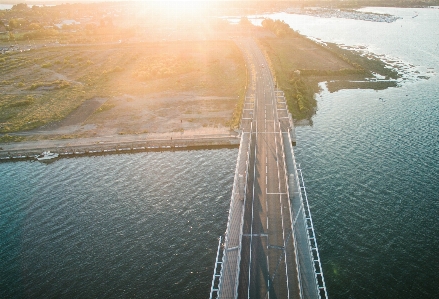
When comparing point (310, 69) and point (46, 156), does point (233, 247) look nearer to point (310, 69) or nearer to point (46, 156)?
point (46, 156)

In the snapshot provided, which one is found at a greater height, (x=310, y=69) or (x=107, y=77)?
(x=310, y=69)

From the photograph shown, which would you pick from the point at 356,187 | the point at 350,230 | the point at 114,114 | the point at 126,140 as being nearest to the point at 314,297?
the point at 350,230

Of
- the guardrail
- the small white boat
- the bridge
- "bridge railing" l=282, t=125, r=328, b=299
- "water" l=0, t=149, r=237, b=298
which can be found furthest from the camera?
the small white boat

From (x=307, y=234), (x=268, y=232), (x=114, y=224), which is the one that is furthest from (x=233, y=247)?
(x=114, y=224)

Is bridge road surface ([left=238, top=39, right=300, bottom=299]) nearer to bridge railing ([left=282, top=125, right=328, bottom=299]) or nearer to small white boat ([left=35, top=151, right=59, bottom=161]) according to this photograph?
bridge railing ([left=282, top=125, right=328, bottom=299])

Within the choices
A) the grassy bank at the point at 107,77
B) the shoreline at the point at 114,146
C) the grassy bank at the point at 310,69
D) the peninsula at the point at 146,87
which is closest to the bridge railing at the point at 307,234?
the shoreline at the point at 114,146

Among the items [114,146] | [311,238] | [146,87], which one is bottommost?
[311,238]

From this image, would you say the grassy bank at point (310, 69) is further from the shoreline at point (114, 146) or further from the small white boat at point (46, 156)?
the small white boat at point (46, 156)

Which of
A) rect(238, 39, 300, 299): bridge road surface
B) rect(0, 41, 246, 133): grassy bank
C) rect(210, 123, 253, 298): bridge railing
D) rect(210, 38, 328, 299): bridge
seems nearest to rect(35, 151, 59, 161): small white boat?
rect(0, 41, 246, 133): grassy bank
